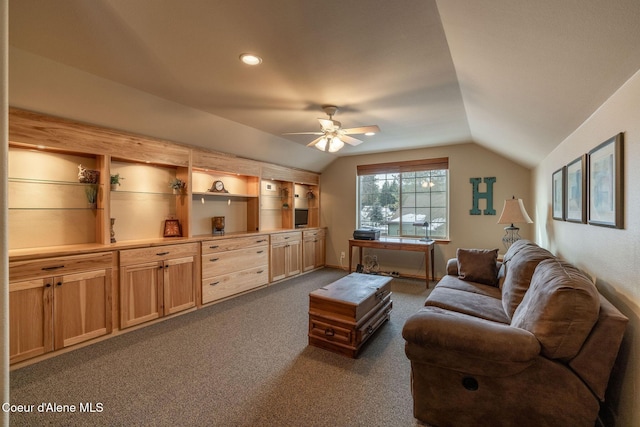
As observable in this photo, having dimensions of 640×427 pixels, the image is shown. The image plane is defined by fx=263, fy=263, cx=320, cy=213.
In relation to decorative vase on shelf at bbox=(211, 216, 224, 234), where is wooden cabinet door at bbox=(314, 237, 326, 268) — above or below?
below

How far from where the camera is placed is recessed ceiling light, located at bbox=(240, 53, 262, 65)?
198 centimetres

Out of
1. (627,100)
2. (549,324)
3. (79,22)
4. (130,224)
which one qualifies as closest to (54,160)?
(130,224)

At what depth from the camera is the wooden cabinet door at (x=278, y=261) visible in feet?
15.4

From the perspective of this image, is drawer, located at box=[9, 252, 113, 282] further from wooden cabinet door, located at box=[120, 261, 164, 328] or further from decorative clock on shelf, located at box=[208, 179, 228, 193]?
decorative clock on shelf, located at box=[208, 179, 228, 193]

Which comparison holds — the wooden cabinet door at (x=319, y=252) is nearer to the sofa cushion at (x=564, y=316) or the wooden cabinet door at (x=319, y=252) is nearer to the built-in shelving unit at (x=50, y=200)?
the built-in shelving unit at (x=50, y=200)

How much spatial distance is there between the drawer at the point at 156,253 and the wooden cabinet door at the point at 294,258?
6.17ft

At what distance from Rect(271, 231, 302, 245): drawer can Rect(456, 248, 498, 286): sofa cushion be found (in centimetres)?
292

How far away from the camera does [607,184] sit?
1.64 m

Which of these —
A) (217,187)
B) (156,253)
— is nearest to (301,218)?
(217,187)

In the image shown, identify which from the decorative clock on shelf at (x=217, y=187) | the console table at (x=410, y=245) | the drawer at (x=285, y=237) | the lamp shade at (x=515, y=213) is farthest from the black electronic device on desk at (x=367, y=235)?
the decorative clock on shelf at (x=217, y=187)

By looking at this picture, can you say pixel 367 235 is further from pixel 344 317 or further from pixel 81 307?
pixel 81 307

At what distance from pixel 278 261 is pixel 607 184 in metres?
4.19

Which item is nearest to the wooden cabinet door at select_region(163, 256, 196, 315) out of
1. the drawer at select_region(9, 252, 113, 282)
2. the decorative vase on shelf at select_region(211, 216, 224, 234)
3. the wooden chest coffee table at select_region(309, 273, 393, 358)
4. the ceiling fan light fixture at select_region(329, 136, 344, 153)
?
the drawer at select_region(9, 252, 113, 282)

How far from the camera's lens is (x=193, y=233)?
3975mm
